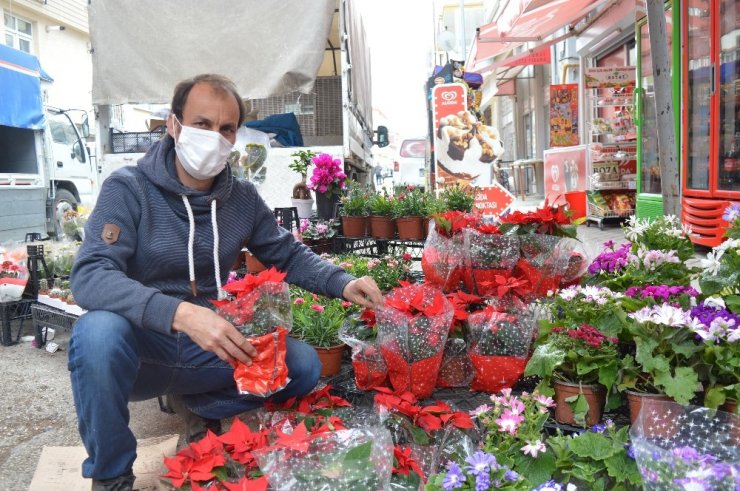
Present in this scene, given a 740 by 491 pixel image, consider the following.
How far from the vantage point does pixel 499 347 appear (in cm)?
229

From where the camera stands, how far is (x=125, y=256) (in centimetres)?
201

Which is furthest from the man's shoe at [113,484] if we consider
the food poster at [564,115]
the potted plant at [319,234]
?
the food poster at [564,115]

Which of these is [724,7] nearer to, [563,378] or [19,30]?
[563,378]

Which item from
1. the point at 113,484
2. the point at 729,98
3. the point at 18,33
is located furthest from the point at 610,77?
the point at 18,33

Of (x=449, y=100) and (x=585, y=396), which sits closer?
(x=585, y=396)

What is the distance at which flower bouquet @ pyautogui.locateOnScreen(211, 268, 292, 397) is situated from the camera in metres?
1.87

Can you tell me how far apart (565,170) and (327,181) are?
6.13 m

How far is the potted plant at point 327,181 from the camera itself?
15.7 ft

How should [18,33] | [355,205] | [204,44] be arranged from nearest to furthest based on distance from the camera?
[355,205]
[204,44]
[18,33]

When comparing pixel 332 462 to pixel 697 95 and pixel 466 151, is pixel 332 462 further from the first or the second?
pixel 466 151

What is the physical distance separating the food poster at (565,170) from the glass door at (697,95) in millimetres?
2656

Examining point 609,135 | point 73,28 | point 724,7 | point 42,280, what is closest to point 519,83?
point 609,135

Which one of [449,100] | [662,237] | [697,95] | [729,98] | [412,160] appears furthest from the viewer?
[412,160]

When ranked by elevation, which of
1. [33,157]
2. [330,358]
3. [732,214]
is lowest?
[330,358]
